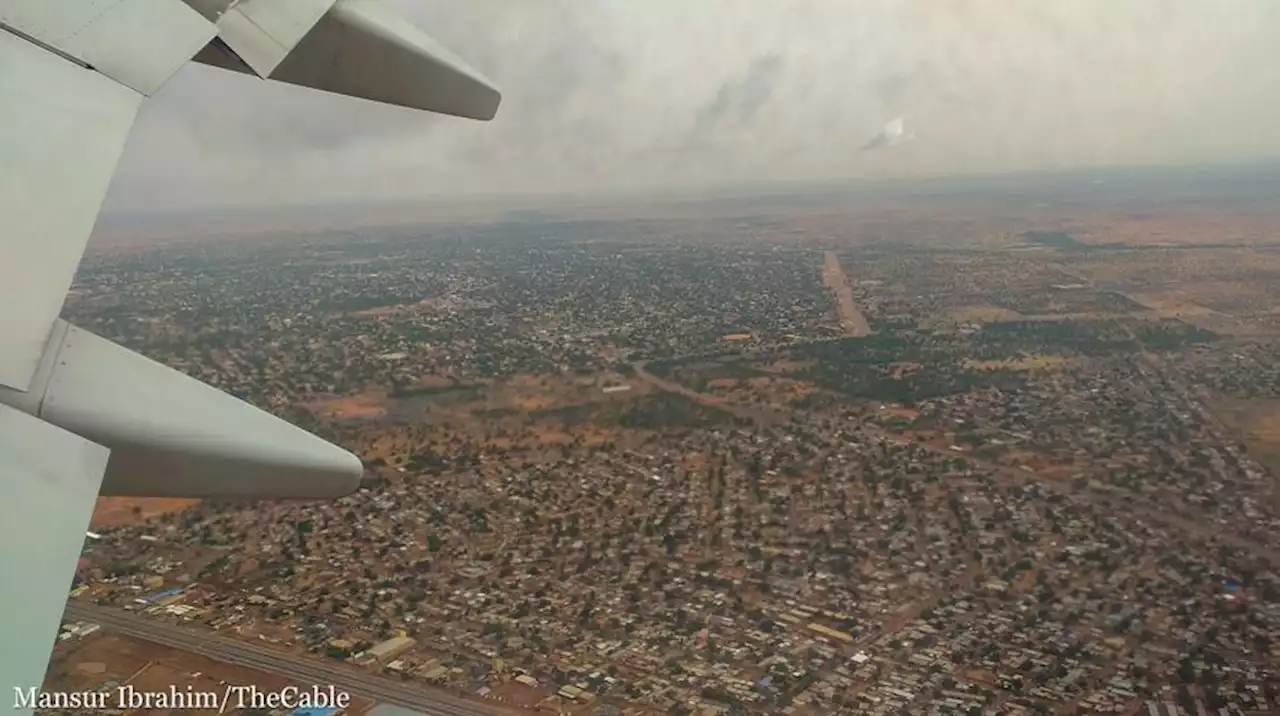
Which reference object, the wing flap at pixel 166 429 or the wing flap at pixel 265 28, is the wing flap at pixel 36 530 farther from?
the wing flap at pixel 265 28

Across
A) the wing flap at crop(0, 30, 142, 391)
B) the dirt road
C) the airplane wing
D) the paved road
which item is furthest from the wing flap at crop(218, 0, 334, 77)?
the dirt road

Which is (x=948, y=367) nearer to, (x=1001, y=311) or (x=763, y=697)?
(x=1001, y=311)

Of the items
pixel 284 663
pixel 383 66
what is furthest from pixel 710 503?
pixel 383 66

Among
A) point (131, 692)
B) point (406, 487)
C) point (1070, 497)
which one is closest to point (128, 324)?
point (406, 487)

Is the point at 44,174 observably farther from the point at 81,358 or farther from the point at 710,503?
the point at 710,503

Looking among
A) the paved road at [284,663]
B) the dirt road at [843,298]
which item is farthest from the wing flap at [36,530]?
the dirt road at [843,298]

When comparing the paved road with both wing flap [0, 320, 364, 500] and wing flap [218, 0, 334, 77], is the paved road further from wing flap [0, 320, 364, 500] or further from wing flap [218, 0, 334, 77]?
wing flap [218, 0, 334, 77]
